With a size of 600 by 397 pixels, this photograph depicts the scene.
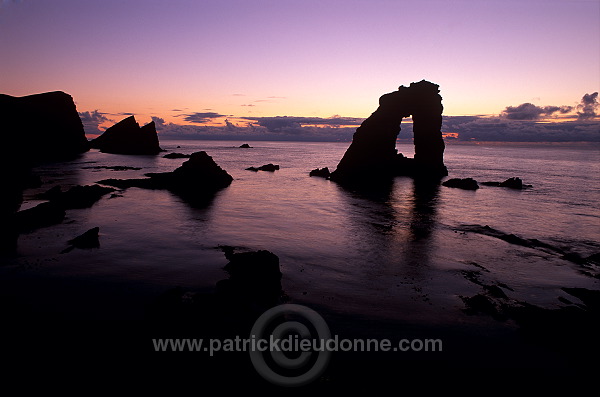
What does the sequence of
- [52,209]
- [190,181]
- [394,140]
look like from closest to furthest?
1. [52,209]
2. [190,181]
3. [394,140]

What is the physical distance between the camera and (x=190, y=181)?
143 feet

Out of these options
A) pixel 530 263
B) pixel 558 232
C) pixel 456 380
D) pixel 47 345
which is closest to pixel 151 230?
pixel 47 345

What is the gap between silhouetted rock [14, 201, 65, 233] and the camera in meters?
20.3

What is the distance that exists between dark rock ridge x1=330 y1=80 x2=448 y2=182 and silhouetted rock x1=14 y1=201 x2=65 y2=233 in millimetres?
43800

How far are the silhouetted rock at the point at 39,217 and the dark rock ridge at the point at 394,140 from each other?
4380 centimetres

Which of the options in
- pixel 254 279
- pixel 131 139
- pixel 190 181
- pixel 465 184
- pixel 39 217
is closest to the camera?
pixel 254 279

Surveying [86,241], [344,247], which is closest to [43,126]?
[86,241]

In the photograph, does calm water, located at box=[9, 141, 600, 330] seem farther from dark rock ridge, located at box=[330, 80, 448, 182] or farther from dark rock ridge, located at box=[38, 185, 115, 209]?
dark rock ridge, located at box=[330, 80, 448, 182]

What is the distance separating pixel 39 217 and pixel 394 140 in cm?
5676

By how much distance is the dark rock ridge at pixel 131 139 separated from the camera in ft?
451

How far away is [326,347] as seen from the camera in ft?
29.1

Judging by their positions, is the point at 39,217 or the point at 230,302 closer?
the point at 230,302

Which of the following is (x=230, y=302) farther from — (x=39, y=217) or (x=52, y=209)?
(x=52, y=209)

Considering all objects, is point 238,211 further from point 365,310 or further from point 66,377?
point 66,377
